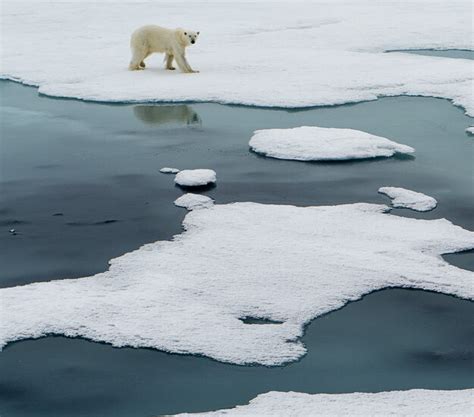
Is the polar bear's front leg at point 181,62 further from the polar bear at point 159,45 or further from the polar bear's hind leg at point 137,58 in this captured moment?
the polar bear's hind leg at point 137,58

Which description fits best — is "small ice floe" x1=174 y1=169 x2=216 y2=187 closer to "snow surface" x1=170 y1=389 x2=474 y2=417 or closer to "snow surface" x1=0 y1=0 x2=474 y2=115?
"snow surface" x1=0 y1=0 x2=474 y2=115

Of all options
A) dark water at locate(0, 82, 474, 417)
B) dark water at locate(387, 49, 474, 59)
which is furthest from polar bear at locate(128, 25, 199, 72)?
dark water at locate(387, 49, 474, 59)

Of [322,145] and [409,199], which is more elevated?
[322,145]

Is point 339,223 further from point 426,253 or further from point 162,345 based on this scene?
point 162,345

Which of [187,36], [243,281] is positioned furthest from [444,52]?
[243,281]

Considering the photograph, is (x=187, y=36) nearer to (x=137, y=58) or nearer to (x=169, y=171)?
(x=137, y=58)

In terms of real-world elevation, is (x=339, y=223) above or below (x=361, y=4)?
below

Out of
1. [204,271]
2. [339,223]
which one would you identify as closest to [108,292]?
[204,271]
